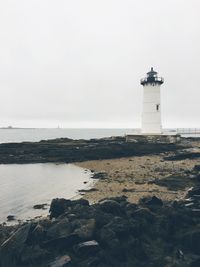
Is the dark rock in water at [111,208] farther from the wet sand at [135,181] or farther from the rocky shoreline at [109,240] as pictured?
the wet sand at [135,181]

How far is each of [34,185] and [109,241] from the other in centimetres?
1658

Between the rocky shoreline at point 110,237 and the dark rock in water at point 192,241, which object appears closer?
the rocky shoreline at point 110,237

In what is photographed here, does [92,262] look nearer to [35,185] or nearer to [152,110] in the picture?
[35,185]

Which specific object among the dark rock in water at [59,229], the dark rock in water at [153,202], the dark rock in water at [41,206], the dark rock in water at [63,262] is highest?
the dark rock in water at [153,202]

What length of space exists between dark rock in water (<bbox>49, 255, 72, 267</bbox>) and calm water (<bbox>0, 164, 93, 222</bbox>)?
7.20 metres

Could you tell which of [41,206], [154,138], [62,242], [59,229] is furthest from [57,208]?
[154,138]

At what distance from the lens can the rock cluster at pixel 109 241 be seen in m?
10.4

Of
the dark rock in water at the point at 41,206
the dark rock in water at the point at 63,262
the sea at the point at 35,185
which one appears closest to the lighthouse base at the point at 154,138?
the sea at the point at 35,185

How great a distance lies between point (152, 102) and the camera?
5388cm

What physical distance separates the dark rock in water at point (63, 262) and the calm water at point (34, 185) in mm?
7203

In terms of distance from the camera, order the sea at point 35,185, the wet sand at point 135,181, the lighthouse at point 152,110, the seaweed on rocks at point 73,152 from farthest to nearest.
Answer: the lighthouse at point 152,110
the seaweed on rocks at point 73,152
the wet sand at point 135,181
the sea at point 35,185

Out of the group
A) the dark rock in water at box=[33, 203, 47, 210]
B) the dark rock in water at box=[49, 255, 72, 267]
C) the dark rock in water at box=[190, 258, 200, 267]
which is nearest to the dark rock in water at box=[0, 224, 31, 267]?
the dark rock in water at box=[49, 255, 72, 267]

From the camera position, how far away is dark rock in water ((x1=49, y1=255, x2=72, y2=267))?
9.95 meters

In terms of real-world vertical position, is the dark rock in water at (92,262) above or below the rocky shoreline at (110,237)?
below
